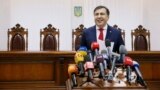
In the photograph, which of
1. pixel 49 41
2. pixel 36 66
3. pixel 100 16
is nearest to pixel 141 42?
pixel 49 41

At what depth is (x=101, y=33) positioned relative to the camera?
3.01 meters

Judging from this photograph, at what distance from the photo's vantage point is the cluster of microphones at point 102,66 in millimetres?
2051

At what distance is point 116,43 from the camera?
10.1 ft

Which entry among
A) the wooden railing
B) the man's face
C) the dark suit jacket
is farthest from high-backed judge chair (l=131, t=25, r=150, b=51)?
the man's face

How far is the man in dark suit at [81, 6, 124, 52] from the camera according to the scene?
2910 mm

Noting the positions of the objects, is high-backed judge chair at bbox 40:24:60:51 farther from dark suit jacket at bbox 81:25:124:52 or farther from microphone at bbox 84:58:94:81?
microphone at bbox 84:58:94:81

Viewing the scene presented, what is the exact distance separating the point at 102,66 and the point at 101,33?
0.94 metres

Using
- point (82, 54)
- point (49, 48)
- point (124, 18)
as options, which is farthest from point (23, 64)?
point (124, 18)

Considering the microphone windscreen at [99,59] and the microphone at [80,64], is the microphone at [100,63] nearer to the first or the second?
the microphone windscreen at [99,59]

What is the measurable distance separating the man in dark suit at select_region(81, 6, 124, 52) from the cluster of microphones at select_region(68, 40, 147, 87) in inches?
21.8

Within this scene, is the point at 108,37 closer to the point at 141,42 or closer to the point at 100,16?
the point at 100,16

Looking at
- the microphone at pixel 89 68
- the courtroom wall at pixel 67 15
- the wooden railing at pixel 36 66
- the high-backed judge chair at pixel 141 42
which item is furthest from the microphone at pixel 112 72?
Result: the courtroom wall at pixel 67 15

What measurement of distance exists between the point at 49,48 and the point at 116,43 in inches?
148

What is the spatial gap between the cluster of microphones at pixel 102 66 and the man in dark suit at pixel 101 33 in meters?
→ 0.55
